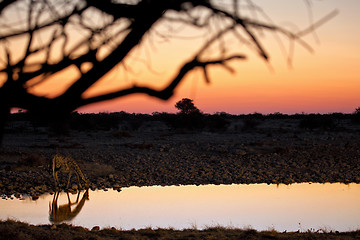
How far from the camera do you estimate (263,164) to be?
744 inches

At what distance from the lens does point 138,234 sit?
8.45 meters

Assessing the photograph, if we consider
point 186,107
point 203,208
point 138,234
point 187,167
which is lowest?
point 138,234

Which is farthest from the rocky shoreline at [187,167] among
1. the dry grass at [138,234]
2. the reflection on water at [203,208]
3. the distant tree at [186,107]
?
the distant tree at [186,107]

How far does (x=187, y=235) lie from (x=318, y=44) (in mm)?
6418

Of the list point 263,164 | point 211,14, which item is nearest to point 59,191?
point 263,164

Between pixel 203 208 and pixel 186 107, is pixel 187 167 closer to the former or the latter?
pixel 203 208

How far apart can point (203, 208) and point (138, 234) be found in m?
3.89

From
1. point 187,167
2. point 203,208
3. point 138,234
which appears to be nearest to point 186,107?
point 187,167

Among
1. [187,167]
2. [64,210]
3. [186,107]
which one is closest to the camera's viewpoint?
[64,210]

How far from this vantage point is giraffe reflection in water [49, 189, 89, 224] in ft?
35.2

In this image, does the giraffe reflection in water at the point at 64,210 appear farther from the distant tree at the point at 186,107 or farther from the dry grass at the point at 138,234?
the distant tree at the point at 186,107

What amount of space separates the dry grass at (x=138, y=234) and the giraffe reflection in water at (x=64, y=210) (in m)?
1.93

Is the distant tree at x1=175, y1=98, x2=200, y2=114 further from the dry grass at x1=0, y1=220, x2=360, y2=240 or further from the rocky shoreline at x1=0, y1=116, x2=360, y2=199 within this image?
the dry grass at x1=0, y1=220, x2=360, y2=240

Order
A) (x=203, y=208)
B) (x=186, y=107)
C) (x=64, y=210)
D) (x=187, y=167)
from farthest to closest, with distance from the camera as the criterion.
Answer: (x=186, y=107), (x=187, y=167), (x=203, y=208), (x=64, y=210)
